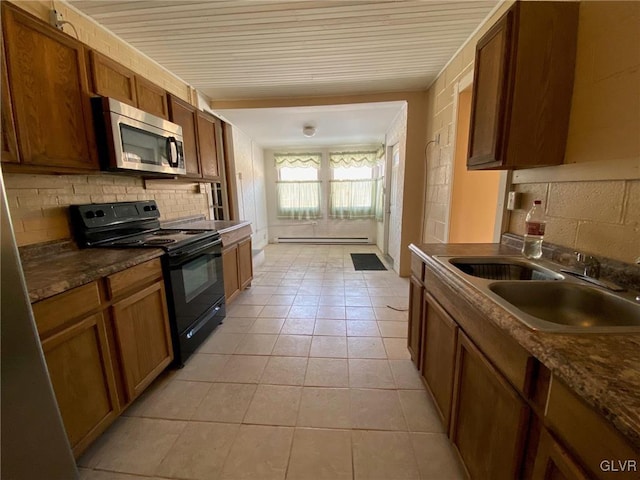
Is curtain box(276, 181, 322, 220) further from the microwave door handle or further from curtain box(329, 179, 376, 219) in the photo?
the microwave door handle

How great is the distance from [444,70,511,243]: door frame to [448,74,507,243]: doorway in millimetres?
12

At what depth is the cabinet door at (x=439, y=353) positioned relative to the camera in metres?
1.22

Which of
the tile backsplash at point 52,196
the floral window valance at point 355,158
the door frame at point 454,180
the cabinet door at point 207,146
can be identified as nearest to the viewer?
the tile backsplash at point 52,196

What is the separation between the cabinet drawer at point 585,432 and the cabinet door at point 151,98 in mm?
2752

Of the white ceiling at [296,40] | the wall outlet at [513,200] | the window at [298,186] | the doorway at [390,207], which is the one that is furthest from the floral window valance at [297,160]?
the wall outlet at [513,200]

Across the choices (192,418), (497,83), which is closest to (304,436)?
(192,418)

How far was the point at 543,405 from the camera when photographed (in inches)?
26.0

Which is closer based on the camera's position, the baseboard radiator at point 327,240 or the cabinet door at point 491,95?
the cabinet door at point 491,95

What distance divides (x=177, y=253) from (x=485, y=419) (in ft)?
6.23

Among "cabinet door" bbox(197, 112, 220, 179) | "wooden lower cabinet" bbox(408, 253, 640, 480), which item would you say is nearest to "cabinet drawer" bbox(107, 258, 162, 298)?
"cabinet door" bbox(197, 112, 220, 179)

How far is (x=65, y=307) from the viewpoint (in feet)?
3.63

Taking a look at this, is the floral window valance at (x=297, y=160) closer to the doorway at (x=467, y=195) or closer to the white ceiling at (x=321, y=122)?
the white ceiling at (x=321, y=122)

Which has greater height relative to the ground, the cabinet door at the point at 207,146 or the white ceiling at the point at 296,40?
the white ceiling at the point at 296,40

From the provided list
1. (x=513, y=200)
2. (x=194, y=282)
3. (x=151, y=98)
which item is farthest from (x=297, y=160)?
(x=513, y=200)
